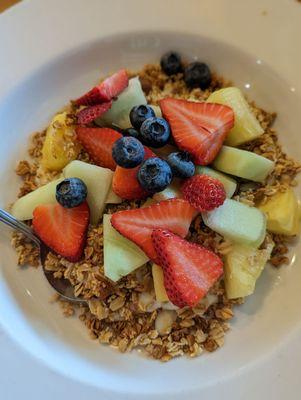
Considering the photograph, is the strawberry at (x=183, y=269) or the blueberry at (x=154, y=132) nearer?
the strawberry at (x=183, y=269)

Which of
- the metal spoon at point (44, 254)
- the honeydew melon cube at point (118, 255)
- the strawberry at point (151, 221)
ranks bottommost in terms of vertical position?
the metal spoon at point (44, 254)

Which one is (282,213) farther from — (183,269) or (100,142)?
(100,142)

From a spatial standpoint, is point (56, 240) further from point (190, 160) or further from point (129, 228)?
point (190, 160)

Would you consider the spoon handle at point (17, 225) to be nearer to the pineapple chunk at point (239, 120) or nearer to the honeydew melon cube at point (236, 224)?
A: the honeydew melon cube at point (236, 224)

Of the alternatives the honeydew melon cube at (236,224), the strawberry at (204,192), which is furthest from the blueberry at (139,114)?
the honeydew melon cube at (236,224)

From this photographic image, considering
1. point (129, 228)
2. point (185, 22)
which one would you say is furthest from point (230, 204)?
point (185, 22)

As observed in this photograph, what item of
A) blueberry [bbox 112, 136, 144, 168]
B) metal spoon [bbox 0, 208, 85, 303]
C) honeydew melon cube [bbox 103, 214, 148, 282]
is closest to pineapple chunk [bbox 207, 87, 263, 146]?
blueberry [bbox 112, 136, 144, 168]

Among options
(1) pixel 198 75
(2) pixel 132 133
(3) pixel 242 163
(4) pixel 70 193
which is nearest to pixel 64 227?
(4) pixel 70 193
